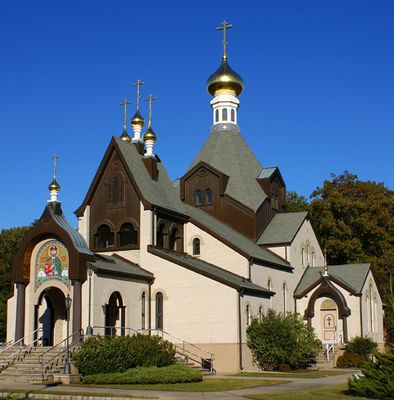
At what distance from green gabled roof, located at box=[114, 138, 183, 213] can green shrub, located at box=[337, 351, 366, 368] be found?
512 inches

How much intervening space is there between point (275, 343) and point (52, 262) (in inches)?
480

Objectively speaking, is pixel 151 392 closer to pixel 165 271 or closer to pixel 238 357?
pixel 238 357

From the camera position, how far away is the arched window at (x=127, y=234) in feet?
133

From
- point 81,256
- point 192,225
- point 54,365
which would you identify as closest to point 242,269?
point 192,225

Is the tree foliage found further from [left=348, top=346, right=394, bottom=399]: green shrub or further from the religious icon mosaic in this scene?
[left=348, top=346, right=394, bottom=399]: green shrub

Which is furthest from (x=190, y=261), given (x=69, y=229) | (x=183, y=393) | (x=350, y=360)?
(x=183, y=393)

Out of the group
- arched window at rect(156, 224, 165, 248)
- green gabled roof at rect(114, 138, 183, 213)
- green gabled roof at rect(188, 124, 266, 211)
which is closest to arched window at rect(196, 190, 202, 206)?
green gabled roof at rect(188, 124, 266, 211)

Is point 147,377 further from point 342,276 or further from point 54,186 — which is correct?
point 342,276

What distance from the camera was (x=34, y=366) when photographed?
29.8m

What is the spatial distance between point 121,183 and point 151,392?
18857 millimetres

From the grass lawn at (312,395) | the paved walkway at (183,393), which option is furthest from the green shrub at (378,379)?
the paved walkway at (183,393)

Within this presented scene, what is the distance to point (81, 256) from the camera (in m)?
33.5

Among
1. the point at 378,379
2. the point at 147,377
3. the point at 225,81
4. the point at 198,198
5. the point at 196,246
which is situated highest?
the point at 225,81

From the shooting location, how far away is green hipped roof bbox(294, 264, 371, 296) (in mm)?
47331
